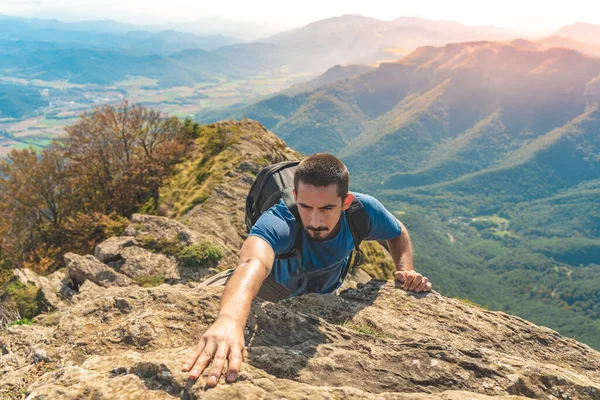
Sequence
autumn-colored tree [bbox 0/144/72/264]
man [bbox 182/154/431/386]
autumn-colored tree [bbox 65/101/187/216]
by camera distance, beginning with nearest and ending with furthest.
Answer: man [bbox 182/154/431/386] < autumn-colored tree [bbox 65/101/187/216] < autumn-colored tree [bbox 0/144/72/264]

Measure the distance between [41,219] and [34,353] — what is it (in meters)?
32.7

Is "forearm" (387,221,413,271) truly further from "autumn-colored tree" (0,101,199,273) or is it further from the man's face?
"autumn-colored tree" (0,101,199,273)

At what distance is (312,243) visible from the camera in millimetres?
7293

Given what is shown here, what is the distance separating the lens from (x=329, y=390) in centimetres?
472

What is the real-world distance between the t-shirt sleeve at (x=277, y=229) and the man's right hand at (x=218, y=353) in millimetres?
1952

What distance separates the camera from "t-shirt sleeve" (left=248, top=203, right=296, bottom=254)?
6434mm

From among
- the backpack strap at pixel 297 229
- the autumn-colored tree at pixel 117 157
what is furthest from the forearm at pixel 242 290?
the autumn-colored tree at pixel 117 157

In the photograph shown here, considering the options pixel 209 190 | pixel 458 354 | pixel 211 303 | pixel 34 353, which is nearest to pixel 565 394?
pixel 458 354

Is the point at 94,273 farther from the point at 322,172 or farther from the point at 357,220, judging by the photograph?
the point at 322,172

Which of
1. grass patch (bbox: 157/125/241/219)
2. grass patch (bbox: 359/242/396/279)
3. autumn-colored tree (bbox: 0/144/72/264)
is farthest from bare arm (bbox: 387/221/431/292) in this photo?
autumn-colored tree (bbox: 0/144/72/264)

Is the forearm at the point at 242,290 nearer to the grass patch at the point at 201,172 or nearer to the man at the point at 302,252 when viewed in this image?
the man at the point at 302,252

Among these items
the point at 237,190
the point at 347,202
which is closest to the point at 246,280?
the point at 347,202

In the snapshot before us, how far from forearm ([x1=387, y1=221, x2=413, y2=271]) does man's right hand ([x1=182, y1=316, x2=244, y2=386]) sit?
518cm

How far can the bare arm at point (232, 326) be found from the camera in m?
4.34
